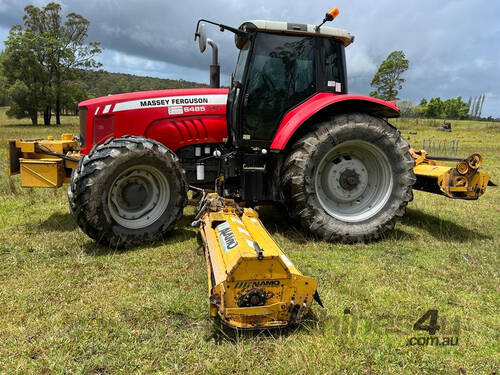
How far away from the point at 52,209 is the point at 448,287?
17.5 feet

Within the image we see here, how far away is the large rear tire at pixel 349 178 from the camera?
4.29m

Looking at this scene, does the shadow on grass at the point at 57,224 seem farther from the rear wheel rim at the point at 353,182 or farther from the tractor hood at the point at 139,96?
the rear wheel rim at the point at 353,182

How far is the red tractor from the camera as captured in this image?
13.8 feet

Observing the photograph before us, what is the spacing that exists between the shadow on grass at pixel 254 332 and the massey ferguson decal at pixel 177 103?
2963mm

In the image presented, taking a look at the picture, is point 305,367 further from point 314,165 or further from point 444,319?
point 314,165

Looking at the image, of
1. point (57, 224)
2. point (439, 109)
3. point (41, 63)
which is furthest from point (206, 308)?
point (439, 109)

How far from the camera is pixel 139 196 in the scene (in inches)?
166

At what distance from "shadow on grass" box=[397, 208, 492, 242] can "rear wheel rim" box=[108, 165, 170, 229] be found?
305 centimetres

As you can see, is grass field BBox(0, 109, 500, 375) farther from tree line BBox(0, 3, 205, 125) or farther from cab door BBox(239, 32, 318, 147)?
tree line BBox(0, 3, 205, 125)

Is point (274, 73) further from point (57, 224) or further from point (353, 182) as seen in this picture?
point (57, 224)

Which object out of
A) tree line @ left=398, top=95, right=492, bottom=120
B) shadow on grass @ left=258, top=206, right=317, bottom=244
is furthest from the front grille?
tree line @ left=398, top=95, right=492, bottom=120

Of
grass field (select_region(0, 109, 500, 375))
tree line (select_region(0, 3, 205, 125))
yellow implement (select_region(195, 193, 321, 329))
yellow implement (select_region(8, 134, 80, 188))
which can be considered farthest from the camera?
tree line (select_region(0, 3, 205, 125))

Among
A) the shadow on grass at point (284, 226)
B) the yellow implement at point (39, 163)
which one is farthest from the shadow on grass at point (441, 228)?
the yellow implement at point (39, 163)

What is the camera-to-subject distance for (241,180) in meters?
4.59
